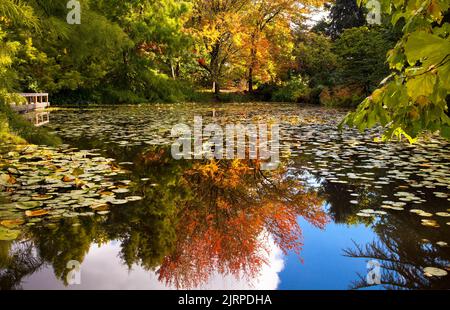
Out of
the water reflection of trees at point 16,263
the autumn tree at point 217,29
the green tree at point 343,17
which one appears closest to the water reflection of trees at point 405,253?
the water reflection of trees at point 16,263

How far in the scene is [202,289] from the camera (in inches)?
85.1

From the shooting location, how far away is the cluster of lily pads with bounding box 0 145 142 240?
3.12m

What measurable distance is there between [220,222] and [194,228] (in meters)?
0.24

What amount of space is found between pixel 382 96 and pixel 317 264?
4.16ft

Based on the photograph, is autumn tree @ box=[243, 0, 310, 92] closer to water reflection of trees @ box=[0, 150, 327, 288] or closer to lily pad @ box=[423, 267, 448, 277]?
water reflection of trees @ box=[0, 150, 327, 288]

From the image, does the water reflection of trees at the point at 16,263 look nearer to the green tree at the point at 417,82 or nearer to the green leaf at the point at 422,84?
the green tree at the point at 417,82

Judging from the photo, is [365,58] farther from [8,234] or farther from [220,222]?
[8,234]

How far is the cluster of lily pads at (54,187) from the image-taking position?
3.12 m

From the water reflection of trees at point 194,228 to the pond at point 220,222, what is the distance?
0.01 metres

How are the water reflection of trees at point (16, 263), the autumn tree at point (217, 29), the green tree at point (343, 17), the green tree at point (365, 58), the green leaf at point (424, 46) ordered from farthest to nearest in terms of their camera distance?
the green tree at point (343, 17)
the autumn tree at point (217, 29)
the green tree at point (365, 58)
the water reflection of trees at point (16, 263)
the green leaf at point (424, 46)

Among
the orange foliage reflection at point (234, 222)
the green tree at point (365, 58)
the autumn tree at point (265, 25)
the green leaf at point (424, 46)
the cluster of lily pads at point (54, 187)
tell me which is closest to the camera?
the green leaf at point (424, 46)

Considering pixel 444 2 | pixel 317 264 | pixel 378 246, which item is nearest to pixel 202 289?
pixel 317 264

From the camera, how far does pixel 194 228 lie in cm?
301
